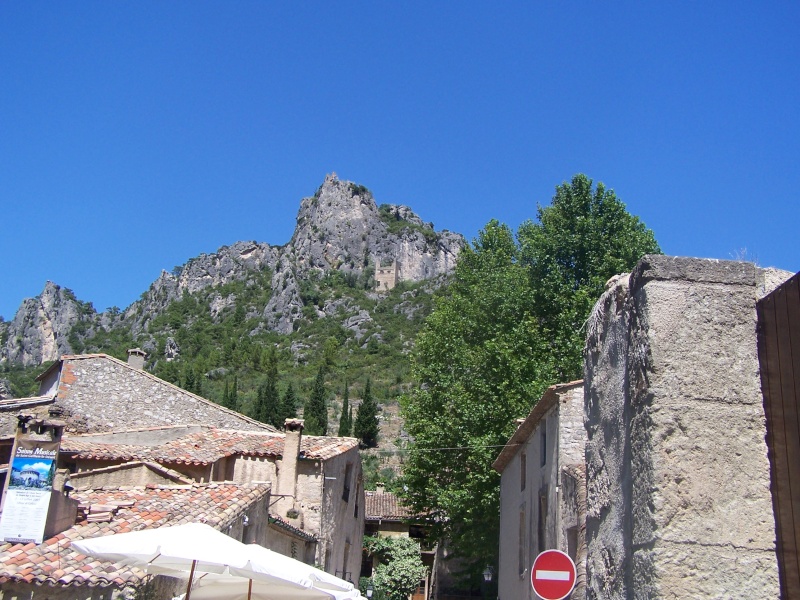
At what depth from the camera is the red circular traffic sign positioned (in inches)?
307

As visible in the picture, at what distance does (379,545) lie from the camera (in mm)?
35781

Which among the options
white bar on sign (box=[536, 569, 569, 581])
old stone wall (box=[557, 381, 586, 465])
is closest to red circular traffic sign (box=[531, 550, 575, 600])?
white bar on sign (box=[536, 569, 569, 581])

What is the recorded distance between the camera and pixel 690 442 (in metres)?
3.66

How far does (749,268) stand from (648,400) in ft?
2.85

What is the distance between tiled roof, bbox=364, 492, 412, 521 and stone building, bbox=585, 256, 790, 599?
35.0 metres

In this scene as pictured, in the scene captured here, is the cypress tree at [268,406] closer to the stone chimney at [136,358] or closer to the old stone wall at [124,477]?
the stone chimney at [136,358]

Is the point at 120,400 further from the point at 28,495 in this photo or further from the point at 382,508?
the point at 382,508

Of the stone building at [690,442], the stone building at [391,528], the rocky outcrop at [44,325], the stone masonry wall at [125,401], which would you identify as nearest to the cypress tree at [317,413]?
the stone building at [391,528]

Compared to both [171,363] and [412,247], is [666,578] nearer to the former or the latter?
[171,363]

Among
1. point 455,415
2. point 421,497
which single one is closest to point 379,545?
point 421,497

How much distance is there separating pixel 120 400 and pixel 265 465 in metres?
8.14

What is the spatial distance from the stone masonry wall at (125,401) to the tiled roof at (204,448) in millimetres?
2114

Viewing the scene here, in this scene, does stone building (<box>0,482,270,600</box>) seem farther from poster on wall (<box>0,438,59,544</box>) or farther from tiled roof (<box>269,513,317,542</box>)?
tiled roof (<box>269,513,317,542</box>)

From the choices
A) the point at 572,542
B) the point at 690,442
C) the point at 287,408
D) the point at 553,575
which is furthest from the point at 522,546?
the point at 287,408
